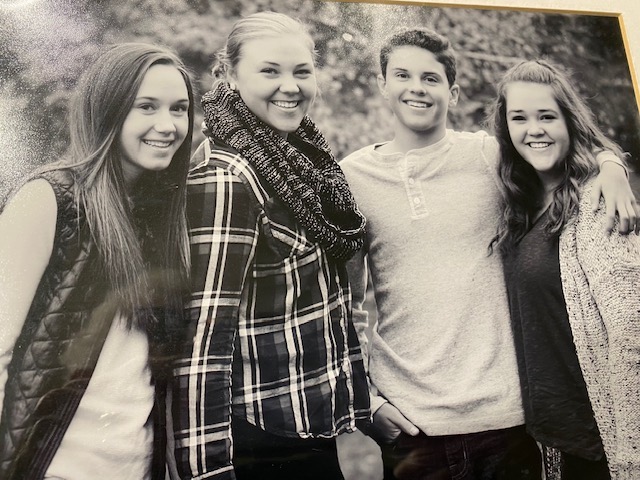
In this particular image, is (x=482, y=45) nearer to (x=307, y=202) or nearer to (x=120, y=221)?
(x=307, y=202)

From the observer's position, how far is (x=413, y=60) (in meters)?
1.90

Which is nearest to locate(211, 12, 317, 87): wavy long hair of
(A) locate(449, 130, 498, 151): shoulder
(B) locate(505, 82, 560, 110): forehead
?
(A) locate(449, 130, 498, 151): shoulder

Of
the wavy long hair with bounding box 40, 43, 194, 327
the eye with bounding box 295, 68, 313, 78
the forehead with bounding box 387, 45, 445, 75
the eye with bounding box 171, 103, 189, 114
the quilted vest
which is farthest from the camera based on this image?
the forehead with bounding box 387, 45, 445, 75

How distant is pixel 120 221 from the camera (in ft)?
5.13

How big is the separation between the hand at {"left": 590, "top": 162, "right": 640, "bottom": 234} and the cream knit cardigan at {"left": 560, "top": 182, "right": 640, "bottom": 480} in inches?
5.1

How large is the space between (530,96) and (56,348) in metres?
1.55

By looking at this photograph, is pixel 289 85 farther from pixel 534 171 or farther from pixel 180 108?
pixel 534 171

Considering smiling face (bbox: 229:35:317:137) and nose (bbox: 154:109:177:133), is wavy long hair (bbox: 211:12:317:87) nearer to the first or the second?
smiling face (bbox: 229:35:317:137)

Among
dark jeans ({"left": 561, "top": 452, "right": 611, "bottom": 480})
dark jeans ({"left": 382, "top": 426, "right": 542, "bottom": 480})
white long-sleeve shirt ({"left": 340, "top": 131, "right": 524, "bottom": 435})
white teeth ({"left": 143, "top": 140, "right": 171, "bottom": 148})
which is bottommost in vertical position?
dark jeans ({"left": 561, "top": 452, "right": 611, "bottom": 480})

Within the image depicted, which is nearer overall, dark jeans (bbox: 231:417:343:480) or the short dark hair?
dark jeans (bbox: 231:417:343:480)

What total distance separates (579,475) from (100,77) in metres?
1.70

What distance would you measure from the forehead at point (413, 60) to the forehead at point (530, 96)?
0.23 metres

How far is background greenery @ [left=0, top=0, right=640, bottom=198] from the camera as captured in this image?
5.47ft

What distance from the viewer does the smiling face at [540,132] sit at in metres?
1.86
